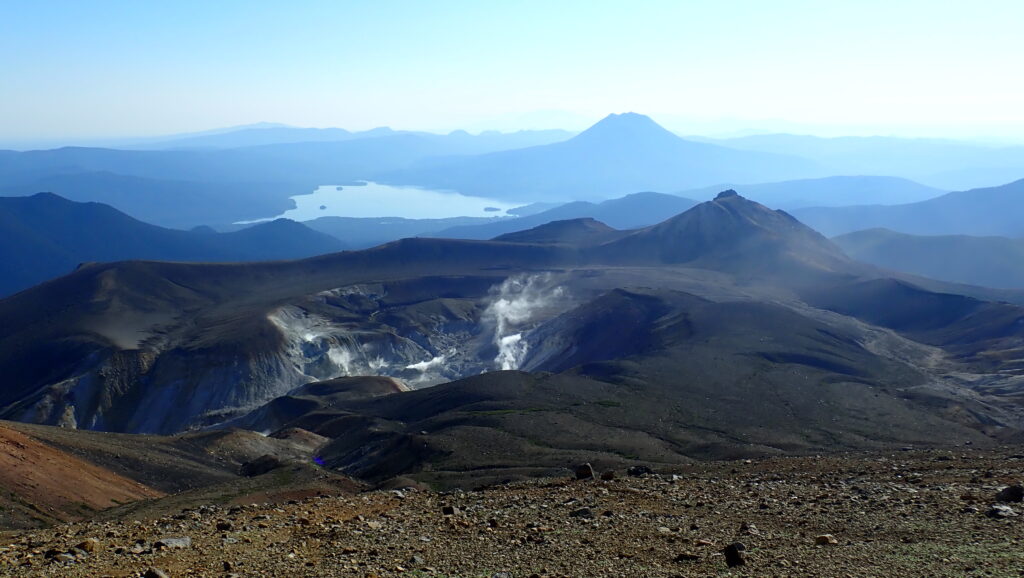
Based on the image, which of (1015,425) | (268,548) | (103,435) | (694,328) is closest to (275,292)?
(694,328)

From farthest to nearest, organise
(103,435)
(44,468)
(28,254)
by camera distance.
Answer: (28,254)
(103,435)
(44,468)

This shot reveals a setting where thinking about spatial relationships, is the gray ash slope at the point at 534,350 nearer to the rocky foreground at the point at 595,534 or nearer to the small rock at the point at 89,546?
the rocky foreground at the point at 595,534

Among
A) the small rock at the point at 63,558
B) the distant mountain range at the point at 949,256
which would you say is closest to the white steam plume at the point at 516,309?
the small rock at the point at 63,558

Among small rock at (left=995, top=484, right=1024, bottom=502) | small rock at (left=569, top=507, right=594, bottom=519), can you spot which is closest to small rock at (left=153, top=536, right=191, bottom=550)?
small rock at (left=569, top=507, right=594, bottom=519)

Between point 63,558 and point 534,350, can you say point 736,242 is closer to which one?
point 534,350

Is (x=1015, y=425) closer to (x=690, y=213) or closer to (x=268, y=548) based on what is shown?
(x=268, y=548)

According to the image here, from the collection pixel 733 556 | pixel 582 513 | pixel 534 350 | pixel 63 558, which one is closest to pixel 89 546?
pixel 63 558
